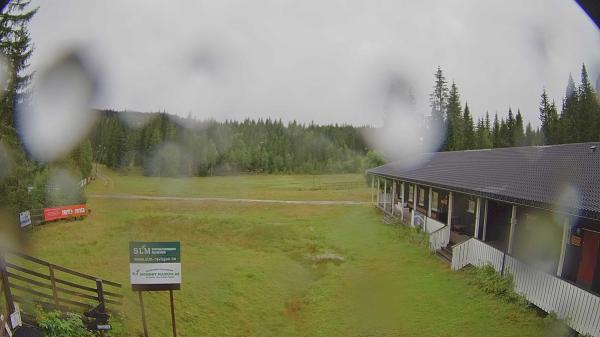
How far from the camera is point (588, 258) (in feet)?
32.7

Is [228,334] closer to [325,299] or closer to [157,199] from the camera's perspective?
[325,299]

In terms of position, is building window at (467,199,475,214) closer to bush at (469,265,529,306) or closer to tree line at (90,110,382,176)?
bush at (469,265,529,306)

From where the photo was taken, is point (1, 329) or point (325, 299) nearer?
point (1, 329)

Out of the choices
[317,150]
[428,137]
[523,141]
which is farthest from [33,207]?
[317,150]

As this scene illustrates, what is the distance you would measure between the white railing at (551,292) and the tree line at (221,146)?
36.9 meters

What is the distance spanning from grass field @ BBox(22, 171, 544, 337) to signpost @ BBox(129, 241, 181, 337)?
1.40 metres

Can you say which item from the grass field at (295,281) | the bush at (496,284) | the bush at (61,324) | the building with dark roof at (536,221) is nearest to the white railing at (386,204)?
the grass field at (295,281)

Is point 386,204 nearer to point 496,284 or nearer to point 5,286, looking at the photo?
point 496,284

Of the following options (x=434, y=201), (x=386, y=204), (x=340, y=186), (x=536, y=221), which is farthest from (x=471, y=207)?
(x=340, y=186)

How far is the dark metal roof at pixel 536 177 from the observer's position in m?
9.23

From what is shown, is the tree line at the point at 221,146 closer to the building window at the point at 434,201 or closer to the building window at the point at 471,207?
the building window at the point at 434,201

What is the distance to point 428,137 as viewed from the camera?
48312mm

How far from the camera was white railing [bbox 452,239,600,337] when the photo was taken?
25.2 feet

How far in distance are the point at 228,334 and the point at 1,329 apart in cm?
521
